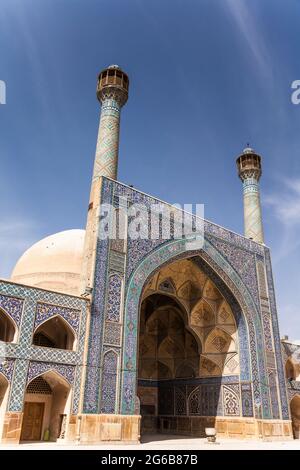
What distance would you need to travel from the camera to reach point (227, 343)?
13172mm

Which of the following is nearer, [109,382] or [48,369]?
[48,369]

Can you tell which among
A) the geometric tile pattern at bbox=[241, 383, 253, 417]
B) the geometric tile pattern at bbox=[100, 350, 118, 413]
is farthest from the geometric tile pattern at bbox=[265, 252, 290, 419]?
the geometric tile pattern at bbox=[100, 350, 118, 413]

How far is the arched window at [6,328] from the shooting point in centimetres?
843

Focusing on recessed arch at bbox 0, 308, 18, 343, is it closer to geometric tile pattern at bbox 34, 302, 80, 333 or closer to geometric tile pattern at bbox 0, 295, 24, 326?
geometric tile pattern at bbox 0, 295, 24, 326

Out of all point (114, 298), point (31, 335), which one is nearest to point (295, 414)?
point (114, 298)

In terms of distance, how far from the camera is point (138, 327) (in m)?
10.0

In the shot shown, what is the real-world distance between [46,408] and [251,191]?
34.4 ft

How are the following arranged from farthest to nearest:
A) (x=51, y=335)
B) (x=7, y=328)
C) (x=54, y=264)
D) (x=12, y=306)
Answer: (x=54, y=264) → (x=51, y=335) → (x=7, y=328) → (x=12, y=306)

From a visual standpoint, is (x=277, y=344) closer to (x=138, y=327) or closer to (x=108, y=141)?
(x=138, y=327)

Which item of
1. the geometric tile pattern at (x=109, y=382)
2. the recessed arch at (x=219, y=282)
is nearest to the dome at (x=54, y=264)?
the recessed arch at (x=219, y=282)

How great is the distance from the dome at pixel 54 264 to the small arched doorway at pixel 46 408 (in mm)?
3702

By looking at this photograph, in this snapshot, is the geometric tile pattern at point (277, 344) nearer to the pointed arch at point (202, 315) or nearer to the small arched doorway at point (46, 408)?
the pointed arch at point (202, 315)

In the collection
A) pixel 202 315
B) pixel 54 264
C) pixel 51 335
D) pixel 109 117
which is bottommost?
pixel 51 335
